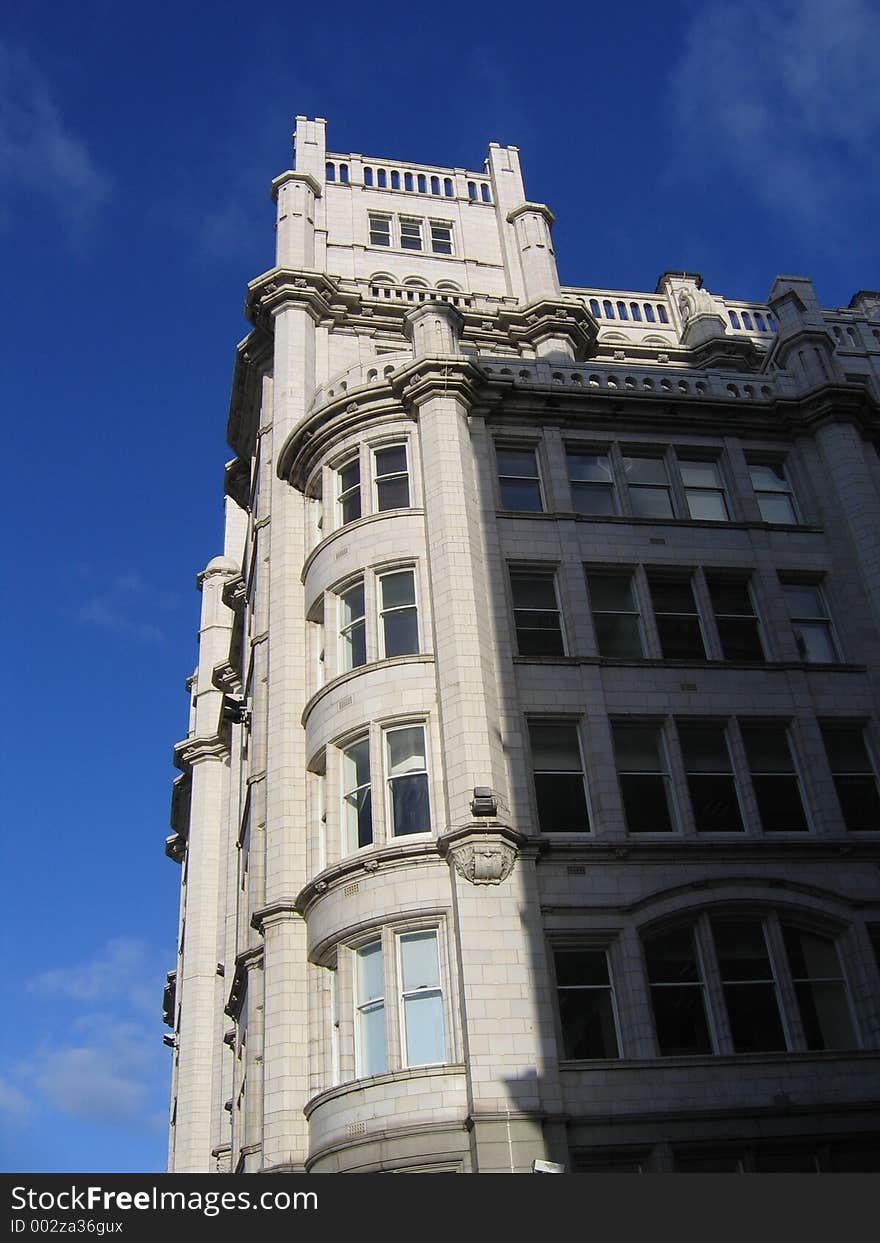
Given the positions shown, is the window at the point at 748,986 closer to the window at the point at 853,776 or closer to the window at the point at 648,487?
the window at the point at 853,776

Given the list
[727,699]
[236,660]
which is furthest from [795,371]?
[236,660]

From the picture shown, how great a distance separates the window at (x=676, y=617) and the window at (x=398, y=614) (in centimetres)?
598

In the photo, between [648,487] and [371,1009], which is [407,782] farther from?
[648,487]

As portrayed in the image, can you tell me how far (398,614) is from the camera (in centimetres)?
2850

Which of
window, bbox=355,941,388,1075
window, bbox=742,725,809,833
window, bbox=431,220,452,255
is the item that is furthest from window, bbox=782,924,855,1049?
window, bbox=431,220,452,255

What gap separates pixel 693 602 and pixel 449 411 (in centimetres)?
779

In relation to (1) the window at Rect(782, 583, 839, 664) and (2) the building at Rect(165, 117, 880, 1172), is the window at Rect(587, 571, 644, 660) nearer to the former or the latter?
(2) the building at Rect(165, 117, 880, 1172)

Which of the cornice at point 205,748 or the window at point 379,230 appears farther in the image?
the cornice at point 205,748

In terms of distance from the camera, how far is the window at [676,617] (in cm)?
2927

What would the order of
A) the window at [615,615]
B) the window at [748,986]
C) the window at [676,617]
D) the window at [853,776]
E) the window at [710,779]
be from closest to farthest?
the window at [748,986]
the window at [710,779]
the window at [853,776]
the window at [615,615]
the window at [676,617]

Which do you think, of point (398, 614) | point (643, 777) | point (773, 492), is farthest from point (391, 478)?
point (773, 492)

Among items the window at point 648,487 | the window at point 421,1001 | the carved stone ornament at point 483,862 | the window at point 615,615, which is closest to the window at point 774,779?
the window at point 615,615

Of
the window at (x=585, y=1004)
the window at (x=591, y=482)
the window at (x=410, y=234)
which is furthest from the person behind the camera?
the window at (x=410, y=234)

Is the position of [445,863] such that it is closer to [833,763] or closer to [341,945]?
[341,945]
